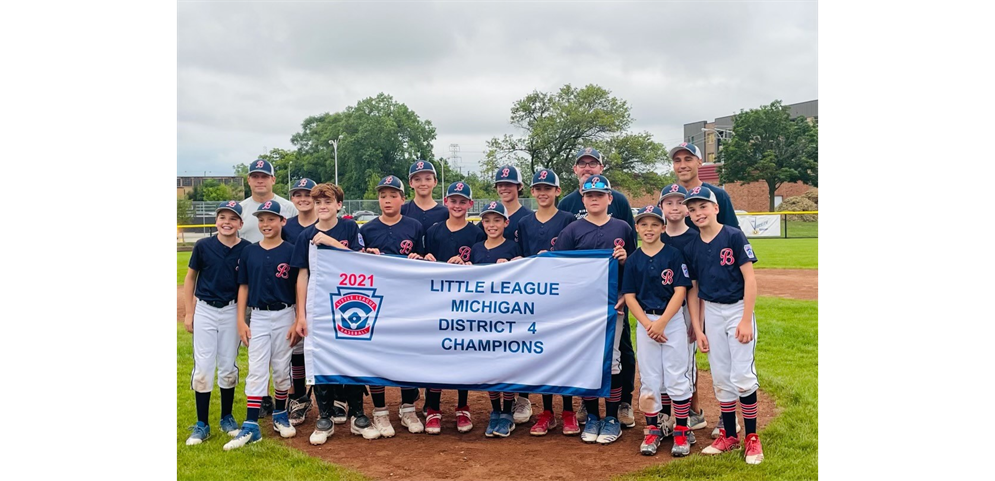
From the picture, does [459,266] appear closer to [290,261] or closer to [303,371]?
[290,261]

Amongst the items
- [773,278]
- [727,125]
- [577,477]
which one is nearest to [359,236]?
[577,477]

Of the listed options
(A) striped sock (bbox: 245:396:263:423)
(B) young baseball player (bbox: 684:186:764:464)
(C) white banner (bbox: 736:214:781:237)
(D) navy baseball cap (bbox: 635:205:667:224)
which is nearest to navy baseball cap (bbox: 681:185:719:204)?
(B) young baseball player (bbox: 684:186:764:464)

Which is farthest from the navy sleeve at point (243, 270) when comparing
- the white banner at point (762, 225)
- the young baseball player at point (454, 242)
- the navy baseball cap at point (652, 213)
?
the white banner at point (762, 225)

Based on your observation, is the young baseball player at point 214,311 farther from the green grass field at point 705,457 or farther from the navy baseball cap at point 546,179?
the navy baseball cap at point 546,179

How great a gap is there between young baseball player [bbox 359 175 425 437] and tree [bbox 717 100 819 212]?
184ft

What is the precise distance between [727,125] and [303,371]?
71292mm

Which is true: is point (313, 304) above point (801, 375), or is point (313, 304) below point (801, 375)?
above

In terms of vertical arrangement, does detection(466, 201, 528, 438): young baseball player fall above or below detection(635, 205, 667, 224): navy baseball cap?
below

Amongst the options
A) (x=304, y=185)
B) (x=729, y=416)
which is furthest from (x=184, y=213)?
(x=729, y=416)

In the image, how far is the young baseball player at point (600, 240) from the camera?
18.8 feet

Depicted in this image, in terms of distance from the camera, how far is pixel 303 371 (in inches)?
262

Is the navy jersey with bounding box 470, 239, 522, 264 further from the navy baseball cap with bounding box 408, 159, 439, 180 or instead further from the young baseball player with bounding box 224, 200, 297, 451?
the young baseball player with bounding box 224, 200, 297, 451

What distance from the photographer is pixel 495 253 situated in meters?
→ 6.01

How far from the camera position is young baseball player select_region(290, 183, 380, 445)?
591 cm
